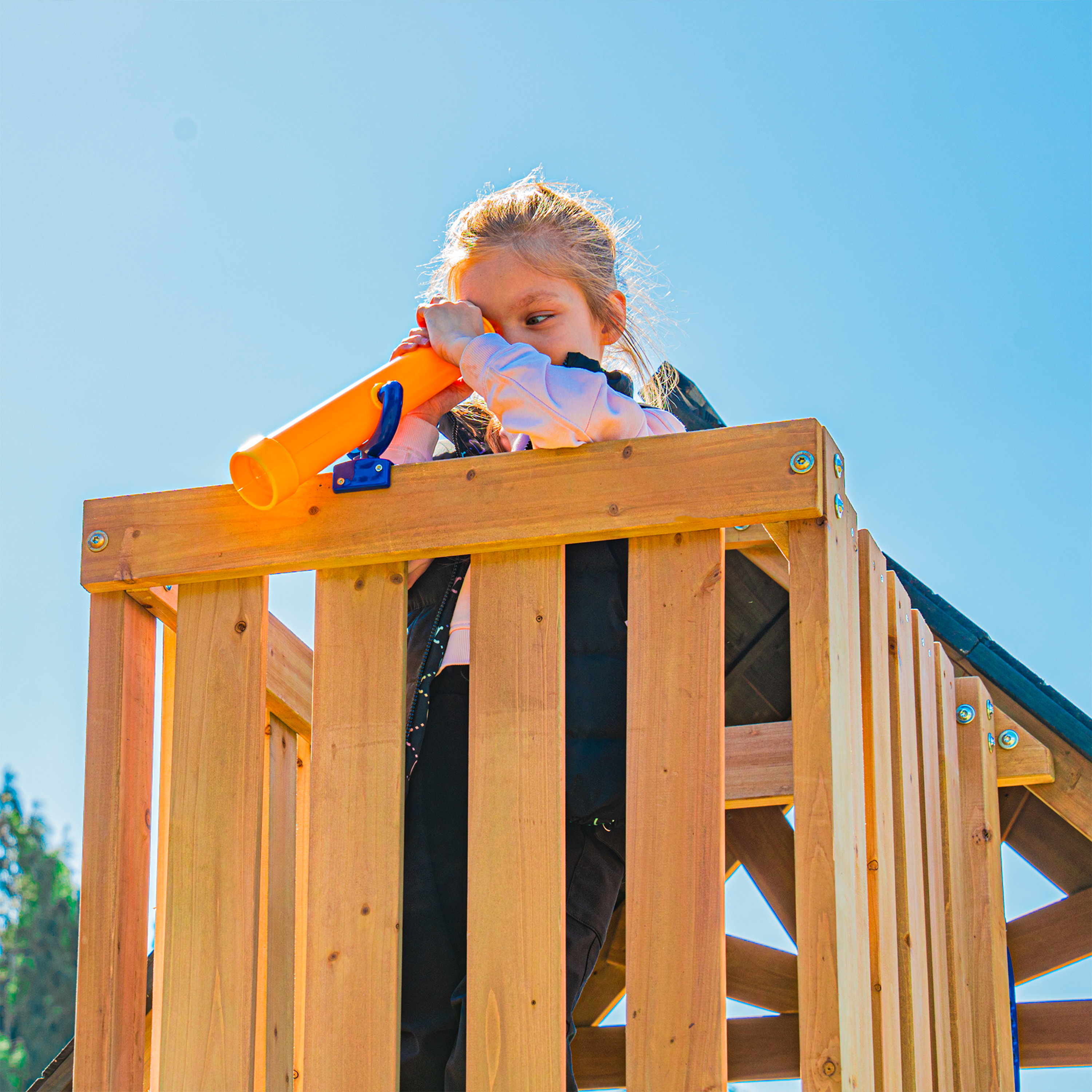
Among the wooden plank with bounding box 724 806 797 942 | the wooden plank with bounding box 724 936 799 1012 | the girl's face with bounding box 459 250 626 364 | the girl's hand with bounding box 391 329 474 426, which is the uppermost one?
the girl's face with bounding box 459 250 626 364

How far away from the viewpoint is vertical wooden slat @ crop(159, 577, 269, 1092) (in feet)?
6.64

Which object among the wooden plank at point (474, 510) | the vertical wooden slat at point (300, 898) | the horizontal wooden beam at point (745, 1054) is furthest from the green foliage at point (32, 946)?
the wooden plank at point (474, 510)

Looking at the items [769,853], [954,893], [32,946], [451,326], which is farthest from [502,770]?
[32,946]

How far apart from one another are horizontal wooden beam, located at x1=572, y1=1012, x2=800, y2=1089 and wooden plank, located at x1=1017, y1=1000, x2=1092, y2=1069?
2.04 ft

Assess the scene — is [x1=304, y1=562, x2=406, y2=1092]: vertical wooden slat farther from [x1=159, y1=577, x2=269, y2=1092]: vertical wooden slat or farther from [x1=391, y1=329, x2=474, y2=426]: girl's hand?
[x1=391, y1=329, x2=474, y2=426]: girl's hand

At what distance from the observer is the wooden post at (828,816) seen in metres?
1.74

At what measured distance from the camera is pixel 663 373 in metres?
3.63

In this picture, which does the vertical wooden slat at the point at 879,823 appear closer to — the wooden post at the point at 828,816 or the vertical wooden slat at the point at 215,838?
the wooden post at the point at 828,816

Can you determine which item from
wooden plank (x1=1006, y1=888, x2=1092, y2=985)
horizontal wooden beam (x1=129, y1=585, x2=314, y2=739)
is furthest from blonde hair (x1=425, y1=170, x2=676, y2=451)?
wooden plank (x1=1006, y1=888, x2=1092, y2=985)

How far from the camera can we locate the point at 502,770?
193cm

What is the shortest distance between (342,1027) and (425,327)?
110 cm

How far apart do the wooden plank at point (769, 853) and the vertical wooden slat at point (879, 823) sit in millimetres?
2227

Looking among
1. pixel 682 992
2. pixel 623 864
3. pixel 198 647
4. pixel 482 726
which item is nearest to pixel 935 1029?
pixel 623 864

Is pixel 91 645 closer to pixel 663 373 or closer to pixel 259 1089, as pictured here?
pixel 259 1089
